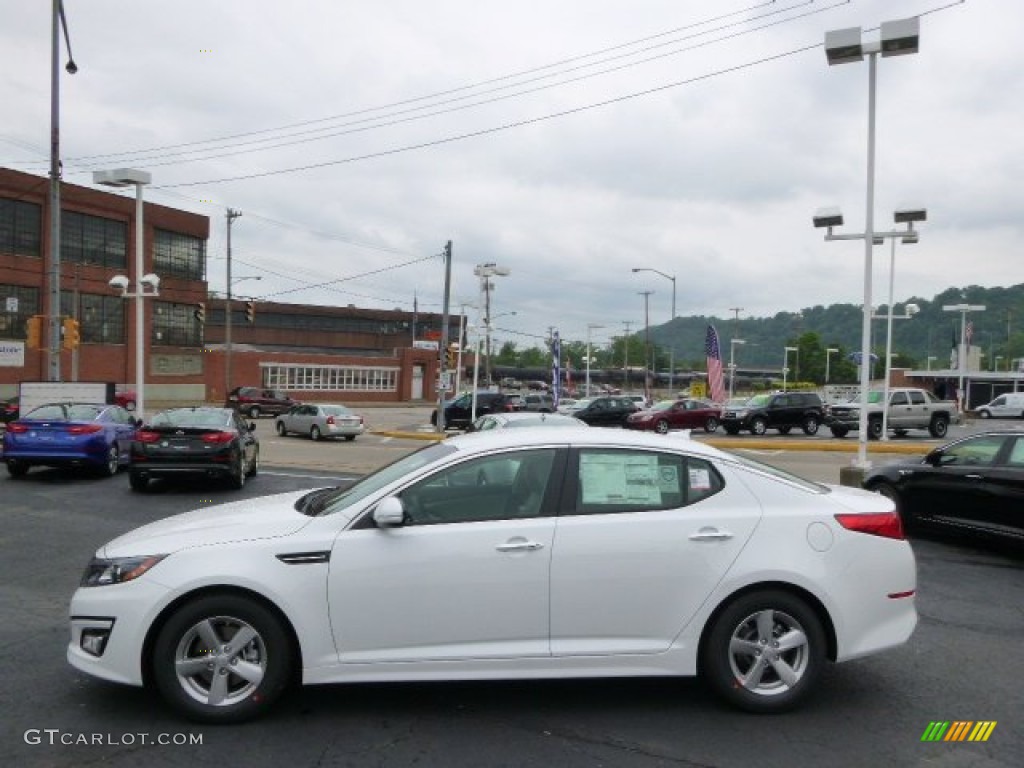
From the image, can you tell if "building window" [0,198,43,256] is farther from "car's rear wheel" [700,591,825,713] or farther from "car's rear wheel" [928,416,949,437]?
"car's rear wheel" [700,591,825,713]

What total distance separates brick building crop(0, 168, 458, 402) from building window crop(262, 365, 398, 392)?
0.09m

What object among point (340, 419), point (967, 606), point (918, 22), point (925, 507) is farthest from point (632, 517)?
point (340, 419)

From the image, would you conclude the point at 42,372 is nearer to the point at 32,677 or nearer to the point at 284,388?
the point at 284,388

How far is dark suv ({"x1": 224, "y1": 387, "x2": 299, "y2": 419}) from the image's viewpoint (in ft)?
154

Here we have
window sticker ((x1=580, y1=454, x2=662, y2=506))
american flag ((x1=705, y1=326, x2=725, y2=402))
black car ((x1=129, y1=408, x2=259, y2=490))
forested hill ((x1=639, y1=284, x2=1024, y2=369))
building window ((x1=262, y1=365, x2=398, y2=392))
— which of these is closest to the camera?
window sticker ((x1=580, y1=454, x2=662, y2=506))

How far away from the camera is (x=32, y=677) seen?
4812mm

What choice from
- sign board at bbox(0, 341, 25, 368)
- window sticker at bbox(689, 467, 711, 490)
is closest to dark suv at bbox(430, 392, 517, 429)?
sign board at bbox(0, 341, 25, 368)

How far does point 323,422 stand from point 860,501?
28327 mm

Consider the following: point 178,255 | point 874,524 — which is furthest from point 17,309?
point 874,524

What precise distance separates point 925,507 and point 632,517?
263 inches

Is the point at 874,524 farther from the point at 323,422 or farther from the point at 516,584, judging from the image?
the point at 323,422

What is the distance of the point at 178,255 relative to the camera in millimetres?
58250

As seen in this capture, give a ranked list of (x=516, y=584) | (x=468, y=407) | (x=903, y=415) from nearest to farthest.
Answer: (x=516, y=584) < (x=903, y=415) < (x=468, y=407)

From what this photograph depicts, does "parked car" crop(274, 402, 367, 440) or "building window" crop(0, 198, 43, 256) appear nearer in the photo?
"parked car" crop(274, 402, 367, 440)
